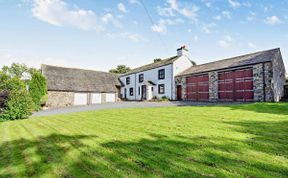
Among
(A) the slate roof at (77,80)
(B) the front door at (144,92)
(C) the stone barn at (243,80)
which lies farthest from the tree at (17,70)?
(C) the stone barn at (243,80)

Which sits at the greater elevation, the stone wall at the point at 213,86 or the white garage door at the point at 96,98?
the stone wall at the point at 213,86

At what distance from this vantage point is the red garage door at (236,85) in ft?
53.7

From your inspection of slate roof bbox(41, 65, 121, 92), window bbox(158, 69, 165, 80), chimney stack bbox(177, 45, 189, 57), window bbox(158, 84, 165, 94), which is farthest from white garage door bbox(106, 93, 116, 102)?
chimney stack bbox(177, 45, 189, 57)

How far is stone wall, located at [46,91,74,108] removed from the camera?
23741mm

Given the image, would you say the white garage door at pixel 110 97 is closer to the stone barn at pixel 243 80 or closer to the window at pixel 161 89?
the window at pixel 161 89

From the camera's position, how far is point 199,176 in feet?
9.05

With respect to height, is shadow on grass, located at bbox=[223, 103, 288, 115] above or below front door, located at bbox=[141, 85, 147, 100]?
below

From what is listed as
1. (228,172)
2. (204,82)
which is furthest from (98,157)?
(204,82)

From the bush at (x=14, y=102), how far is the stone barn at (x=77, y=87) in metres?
10.8

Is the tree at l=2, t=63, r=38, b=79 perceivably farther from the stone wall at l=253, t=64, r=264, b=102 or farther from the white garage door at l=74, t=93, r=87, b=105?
the stone wall at l=253, t=64, r=264, b=102

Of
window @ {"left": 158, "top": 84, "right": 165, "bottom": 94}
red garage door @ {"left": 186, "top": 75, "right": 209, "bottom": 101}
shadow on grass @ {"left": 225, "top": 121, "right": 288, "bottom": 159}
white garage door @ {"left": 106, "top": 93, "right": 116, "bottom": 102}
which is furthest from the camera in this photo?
white garage door @ {"left": 106, "top": 93, "right": 116, "bottom": 102}

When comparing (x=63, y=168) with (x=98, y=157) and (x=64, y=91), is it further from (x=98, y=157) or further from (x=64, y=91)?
(x=64, y=91)

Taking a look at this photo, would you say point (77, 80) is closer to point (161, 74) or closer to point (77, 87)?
point (77, 87)

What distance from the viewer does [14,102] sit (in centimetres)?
1245
